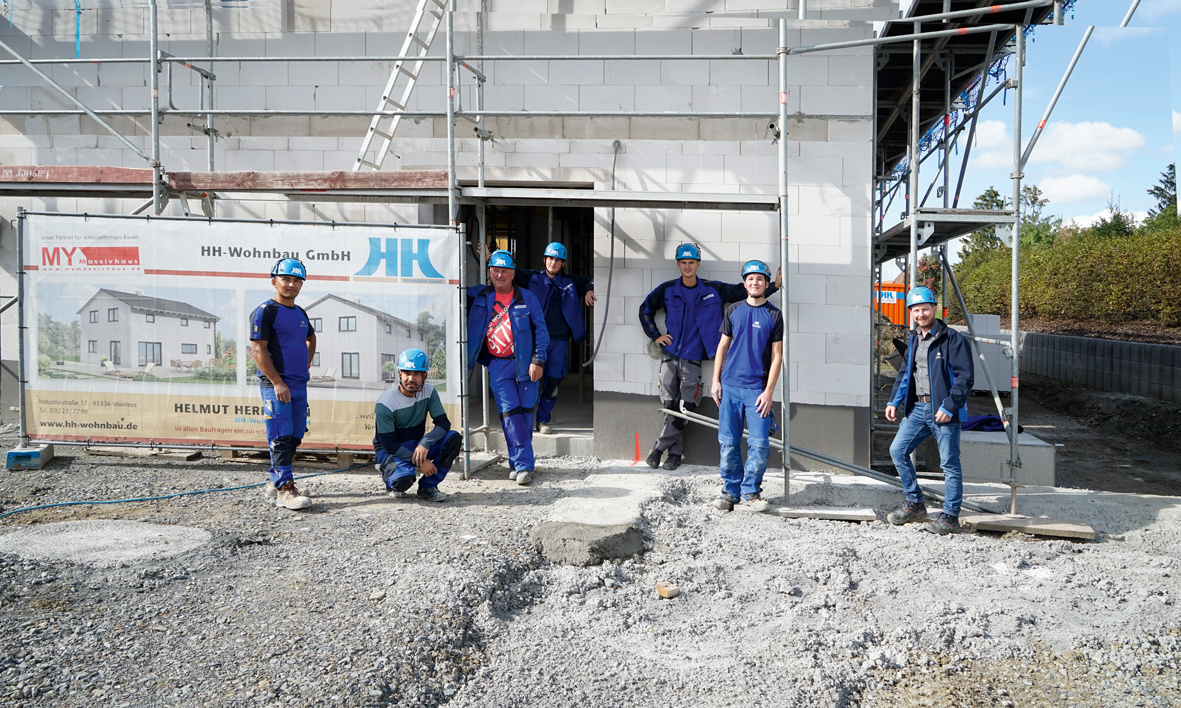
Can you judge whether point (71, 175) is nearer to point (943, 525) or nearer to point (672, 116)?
point (672, 116)

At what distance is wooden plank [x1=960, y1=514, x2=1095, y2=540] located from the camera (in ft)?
18.0

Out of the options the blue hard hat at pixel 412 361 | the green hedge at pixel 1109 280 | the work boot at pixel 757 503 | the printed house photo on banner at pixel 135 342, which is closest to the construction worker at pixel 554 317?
the blue hard hat at pixel 412 361

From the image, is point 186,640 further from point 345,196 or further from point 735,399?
point 345,196

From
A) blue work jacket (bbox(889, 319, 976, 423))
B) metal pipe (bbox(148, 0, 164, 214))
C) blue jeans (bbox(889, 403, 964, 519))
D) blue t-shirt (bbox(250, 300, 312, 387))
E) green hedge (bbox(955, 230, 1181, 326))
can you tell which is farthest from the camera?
green hedge (bbox(955, 230, 1181, 326))

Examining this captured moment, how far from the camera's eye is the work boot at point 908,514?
19.0ft

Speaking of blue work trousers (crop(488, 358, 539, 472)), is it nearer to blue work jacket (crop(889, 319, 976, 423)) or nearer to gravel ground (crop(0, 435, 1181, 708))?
gravel ground (crop(0, 435, 1181, 708))

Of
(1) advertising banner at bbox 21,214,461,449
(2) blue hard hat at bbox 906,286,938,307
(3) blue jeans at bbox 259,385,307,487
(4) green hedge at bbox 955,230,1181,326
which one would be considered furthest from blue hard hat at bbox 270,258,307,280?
(4) green hedge at bbox 955,230,1181,326

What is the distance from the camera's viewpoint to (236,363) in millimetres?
6688

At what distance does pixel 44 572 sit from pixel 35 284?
3617mm

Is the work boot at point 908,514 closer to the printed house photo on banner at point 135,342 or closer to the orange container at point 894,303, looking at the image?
the printed house photo on banner at point 135,342

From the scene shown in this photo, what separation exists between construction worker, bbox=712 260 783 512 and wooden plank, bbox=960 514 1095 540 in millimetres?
1495

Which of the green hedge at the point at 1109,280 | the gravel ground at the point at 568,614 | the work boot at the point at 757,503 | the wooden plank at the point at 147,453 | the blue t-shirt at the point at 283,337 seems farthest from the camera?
the green hedge at the point at 1109,280

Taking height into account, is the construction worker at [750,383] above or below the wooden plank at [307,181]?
below

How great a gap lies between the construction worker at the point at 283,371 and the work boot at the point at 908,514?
427 cm
